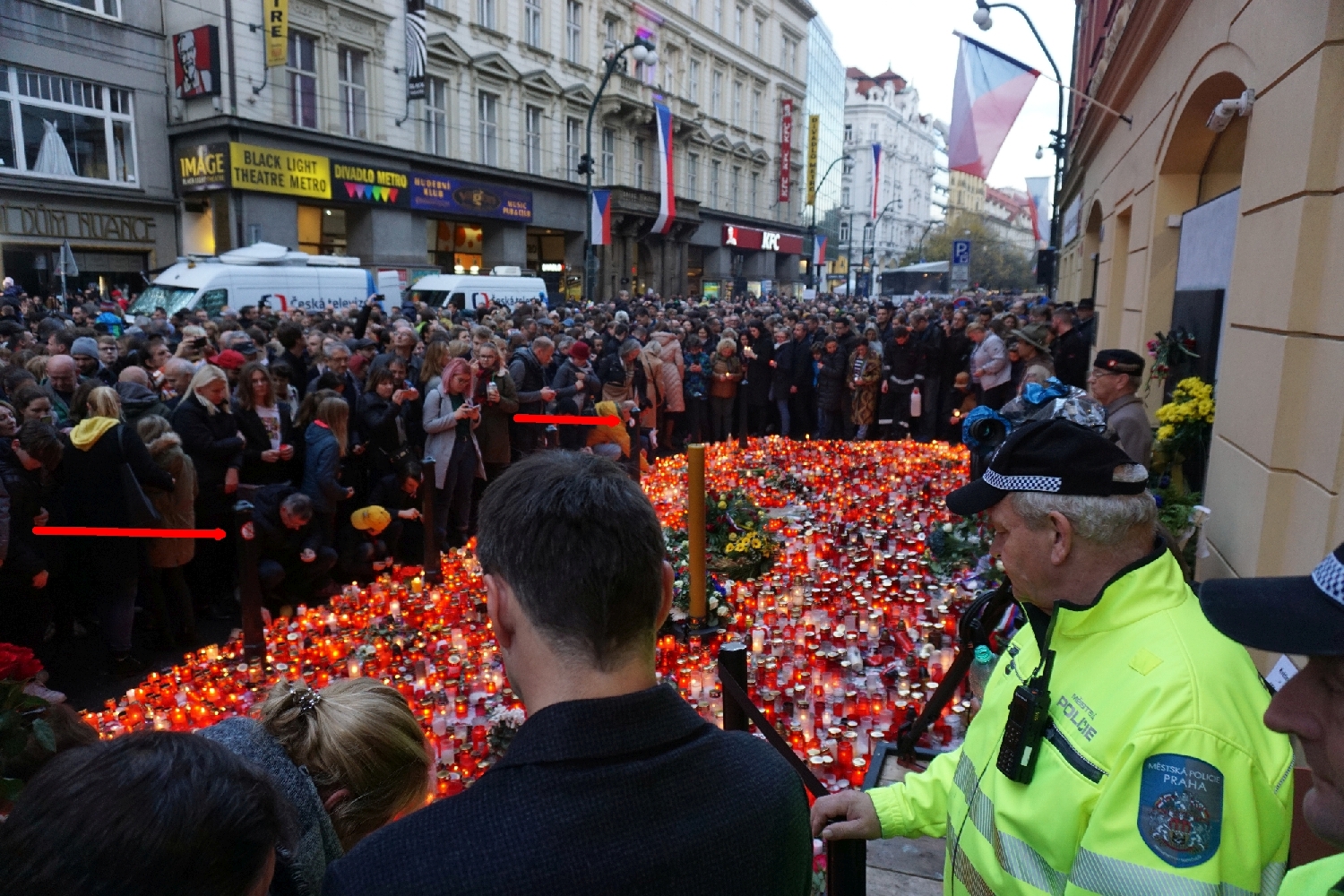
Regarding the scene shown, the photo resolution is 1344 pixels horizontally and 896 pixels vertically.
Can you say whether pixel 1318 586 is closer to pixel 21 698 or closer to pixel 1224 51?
pixel 21 698

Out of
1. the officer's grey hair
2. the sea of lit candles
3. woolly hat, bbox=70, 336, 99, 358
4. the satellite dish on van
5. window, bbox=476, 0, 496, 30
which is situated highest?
window, bbox=476, 0, 496, 30

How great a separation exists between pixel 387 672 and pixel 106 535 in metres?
1.93

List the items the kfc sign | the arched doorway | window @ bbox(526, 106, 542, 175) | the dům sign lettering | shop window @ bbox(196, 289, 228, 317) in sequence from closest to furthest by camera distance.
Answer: the arched doorway < shop window @ bbox(196, 289, 228, 317) < the dům sign lettering < window @ bbox(526, 106, 542, 175) < the kfc sign

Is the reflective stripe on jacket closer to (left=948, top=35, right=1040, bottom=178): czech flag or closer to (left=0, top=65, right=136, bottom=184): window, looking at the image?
(left=948, top=35, right=1040, bottom=178): czech flag

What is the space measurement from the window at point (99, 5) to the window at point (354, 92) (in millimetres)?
5839

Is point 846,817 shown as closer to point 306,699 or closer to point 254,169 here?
point 306,699

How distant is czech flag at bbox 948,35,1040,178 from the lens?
32.1 ft

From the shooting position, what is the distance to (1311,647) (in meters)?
1.13

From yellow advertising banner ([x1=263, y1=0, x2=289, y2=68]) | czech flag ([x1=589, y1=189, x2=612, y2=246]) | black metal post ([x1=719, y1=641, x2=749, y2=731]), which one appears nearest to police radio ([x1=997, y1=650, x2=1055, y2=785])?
black metal post ([x1=719, y1=641, x2=749, y2=731])

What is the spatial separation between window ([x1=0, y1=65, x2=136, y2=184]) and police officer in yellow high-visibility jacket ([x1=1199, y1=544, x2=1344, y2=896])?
89.9 ft

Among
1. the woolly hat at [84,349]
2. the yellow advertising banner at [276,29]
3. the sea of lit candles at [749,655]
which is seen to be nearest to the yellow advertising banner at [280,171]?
the yellow advertising banner at [276,29]

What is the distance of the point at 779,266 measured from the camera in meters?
57.6

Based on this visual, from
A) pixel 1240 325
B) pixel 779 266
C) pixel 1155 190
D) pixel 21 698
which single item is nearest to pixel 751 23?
pixel 779 266

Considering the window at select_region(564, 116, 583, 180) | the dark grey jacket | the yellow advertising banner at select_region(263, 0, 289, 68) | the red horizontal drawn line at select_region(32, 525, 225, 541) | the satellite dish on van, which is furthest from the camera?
the window at select_region(564, 116, 583, 180)
